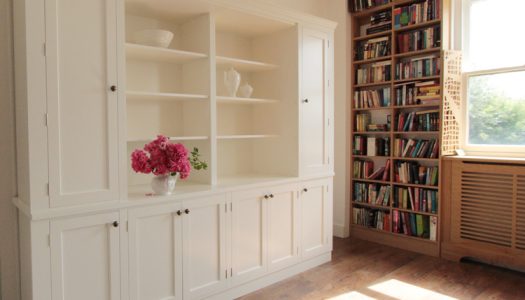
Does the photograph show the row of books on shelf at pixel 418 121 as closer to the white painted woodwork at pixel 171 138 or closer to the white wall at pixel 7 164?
the white painted woodwork at pixel 171 138

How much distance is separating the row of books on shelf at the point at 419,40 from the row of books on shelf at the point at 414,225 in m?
1.64

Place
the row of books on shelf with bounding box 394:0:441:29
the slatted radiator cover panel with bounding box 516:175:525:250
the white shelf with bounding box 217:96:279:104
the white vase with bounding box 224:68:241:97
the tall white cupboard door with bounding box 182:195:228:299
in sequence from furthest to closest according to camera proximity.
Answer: the row of books on shelf with bounding box 394:0:441:29, the slatted radiator cover panel with bounding box 516:175:525:250, the white vase with bounding box 224:68:241:97, the white shelf with bounding box 217:96:279:104, the tall white cupboard door with bounding box 182:195:228:299

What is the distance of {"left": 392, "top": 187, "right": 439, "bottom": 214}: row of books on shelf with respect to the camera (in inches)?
143

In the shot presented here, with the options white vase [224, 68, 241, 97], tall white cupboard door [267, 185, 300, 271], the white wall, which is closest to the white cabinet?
tall white cupboard door [267, 185, 300, 271]

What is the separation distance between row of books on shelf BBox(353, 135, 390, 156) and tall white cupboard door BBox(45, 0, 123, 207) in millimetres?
2770

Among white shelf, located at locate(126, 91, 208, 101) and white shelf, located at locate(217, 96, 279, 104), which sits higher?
white shelf, located at locate(217, 96, 279, 104)

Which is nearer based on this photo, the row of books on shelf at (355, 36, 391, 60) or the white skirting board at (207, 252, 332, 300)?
the white skirting board at (207, 252, 332, 300)

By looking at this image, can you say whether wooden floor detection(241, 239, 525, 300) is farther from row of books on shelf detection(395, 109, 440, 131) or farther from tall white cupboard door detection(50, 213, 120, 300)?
row of books on shelf detection(395, 109, 440, 131)

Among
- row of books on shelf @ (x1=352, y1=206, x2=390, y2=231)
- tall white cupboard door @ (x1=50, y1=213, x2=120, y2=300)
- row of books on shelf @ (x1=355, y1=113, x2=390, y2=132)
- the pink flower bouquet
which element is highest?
row of books on shelf @ (x1=355, y1=113, x2=390, y2=132)

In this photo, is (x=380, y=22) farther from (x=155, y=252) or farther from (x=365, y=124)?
(x=155, y=252)

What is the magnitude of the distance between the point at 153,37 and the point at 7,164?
1.19m

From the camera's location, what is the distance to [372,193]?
4090 millimetres

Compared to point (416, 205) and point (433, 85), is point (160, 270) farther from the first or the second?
point (433, 85)

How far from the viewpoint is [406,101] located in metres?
3.77
